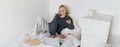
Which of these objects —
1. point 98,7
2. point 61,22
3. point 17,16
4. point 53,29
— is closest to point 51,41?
point 53,29

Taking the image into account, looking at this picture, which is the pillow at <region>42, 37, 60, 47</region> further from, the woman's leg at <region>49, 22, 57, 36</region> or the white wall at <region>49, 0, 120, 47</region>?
the white wall at <region>49, 0, 120, 47</region>

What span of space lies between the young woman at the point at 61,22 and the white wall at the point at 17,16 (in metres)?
0.24

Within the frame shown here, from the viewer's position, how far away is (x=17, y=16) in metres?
1.73

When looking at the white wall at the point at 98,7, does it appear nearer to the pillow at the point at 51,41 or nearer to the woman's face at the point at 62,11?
the woman's face at the point at 62,11

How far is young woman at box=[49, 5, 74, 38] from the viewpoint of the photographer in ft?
6.09

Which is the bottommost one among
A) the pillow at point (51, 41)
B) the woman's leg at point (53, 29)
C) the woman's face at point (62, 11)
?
the pillow at point (51, 41)

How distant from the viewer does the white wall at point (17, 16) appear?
160 centimetres

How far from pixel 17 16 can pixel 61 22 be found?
468mm

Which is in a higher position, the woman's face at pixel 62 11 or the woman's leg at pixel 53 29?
the woman's face at pixel 62 11

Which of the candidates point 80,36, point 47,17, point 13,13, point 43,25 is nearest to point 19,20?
point 13,13

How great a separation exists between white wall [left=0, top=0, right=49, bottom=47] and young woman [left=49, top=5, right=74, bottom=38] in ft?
0.78

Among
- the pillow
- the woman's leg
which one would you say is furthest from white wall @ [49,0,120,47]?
the pillow

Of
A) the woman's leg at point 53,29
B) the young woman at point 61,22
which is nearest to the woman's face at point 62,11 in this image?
the young woman at point 61,22

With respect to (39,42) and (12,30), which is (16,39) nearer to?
(12,30)
